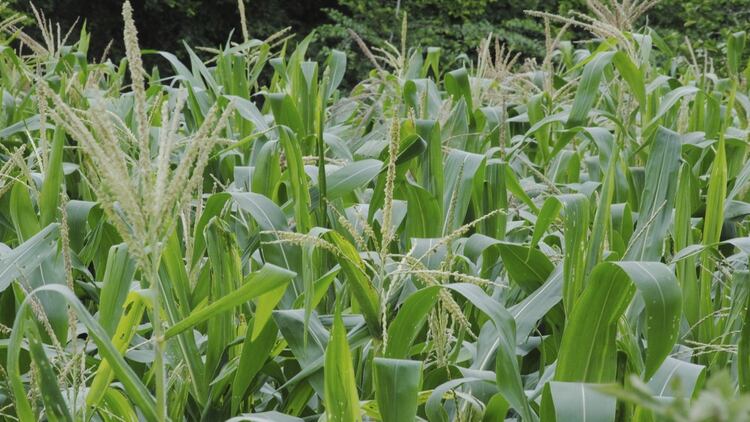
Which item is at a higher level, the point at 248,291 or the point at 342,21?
the point at 248,291

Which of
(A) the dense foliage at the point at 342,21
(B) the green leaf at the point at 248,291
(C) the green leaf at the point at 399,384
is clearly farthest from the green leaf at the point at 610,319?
(A) the dense foliage at the point at 342,21

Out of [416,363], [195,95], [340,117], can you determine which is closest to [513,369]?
[416,363]

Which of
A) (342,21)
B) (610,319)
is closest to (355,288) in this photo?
(610,319)

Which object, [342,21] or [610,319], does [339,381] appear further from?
[342,21]

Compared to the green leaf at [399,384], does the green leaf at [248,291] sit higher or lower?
higher

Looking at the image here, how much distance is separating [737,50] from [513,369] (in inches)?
103

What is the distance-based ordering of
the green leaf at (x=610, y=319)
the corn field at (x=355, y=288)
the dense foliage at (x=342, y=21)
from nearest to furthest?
the corn field at (x=355, y=288), the green leaf at (x=610, y=319), the dense foliage at (x=342, y=21)

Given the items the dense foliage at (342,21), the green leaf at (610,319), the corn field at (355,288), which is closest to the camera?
the corn field at (355,288)

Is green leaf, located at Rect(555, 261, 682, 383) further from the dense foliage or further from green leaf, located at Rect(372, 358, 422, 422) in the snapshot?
the dense foliage

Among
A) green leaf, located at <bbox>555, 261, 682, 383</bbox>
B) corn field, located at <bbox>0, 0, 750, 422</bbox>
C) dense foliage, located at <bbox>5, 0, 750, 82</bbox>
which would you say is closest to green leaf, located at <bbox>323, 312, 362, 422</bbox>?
corn field, located at <bbox>0, 0, 750, 422</bbox>

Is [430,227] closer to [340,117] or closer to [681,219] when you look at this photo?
[681,219]

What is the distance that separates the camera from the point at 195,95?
262 cm

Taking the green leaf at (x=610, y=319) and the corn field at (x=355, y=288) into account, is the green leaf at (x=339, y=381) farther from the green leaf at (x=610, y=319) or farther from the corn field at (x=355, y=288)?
the green leaf at (x=610, y=319)

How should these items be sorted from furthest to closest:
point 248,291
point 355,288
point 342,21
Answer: point 342,21 < point 355,288 < point 248,291
